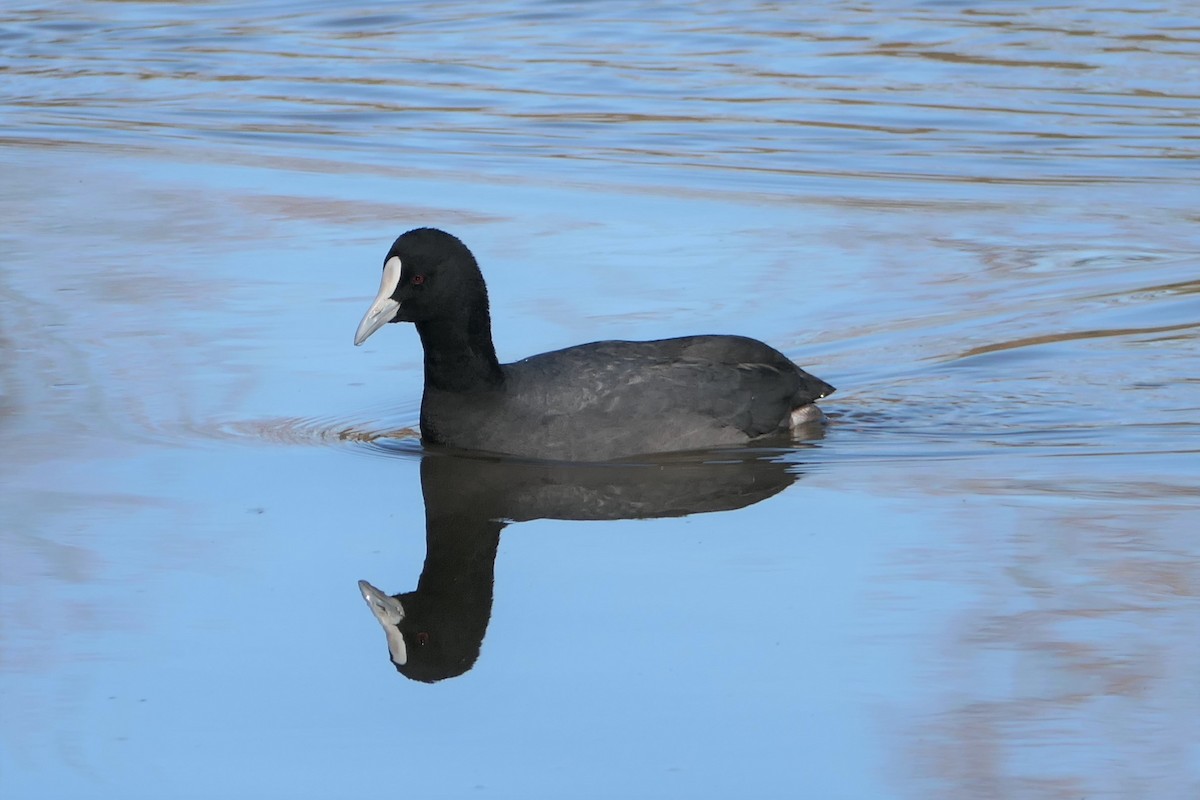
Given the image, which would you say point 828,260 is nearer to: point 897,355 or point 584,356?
point 897,355

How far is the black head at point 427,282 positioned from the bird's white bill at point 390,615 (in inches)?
60.3

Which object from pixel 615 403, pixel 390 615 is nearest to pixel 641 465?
pixel 615 403

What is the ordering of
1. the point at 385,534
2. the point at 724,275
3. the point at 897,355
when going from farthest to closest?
the point at 724,275 → the point at 897,355 → the point at 385,534

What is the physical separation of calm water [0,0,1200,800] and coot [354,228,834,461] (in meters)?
0.12

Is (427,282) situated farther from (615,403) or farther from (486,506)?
(486,506)

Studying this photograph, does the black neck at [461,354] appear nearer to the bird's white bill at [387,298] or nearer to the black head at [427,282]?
the black head at [427,282]

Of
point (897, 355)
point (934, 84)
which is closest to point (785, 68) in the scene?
point (934, 84)

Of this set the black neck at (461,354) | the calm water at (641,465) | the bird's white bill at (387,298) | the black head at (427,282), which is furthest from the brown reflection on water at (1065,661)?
the bird's white bill at (387,298)

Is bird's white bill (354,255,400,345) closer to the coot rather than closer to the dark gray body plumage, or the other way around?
the coot

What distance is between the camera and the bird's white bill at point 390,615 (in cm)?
465

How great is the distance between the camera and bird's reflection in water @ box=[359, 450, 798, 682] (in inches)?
188

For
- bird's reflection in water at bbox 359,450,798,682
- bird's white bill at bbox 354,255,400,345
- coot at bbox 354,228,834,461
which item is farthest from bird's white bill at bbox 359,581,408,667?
bird's white bill at bbox 354,255,400,345

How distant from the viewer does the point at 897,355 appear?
25.3 feet

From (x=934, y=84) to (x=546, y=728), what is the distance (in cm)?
1052
